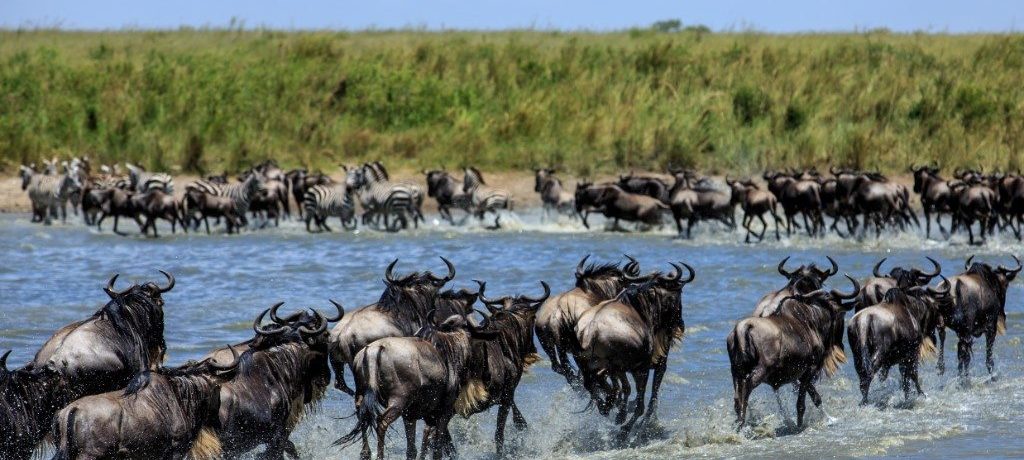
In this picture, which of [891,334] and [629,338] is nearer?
[629,338]

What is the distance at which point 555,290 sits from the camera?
17.4 m

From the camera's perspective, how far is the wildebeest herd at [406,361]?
7309mm

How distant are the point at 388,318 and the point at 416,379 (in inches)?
44.2

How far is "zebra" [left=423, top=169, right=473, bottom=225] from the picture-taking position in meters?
26.5

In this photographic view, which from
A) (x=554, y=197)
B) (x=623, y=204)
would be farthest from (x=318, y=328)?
(x=554, y=197)

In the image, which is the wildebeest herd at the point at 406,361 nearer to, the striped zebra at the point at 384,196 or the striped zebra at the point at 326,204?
A: the striped zebra at the point at 384,196

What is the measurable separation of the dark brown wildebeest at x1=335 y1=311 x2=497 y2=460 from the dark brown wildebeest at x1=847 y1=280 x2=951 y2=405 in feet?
9.43

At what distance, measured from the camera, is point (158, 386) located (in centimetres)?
710

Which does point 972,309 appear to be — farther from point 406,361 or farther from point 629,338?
point 406,361

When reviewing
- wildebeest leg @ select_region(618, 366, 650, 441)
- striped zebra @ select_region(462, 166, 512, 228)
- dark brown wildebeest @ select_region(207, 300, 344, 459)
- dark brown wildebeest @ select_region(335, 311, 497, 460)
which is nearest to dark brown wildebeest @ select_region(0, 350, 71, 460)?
dark brown wildebeest @ select_region(207, 300, 344, 459)

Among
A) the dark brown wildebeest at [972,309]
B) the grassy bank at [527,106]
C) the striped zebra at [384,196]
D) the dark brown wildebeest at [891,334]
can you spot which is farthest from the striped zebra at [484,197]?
the dark brown wildebeest at [891,334]

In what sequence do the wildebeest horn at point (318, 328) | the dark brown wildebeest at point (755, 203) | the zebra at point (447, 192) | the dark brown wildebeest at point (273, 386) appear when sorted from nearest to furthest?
the dark brown wildebeest at point (273, 386)
the wildebeest horn at point (318, 328)
the dark brown wildebeest at point (755, 203)
the zebra at point (447, 192)

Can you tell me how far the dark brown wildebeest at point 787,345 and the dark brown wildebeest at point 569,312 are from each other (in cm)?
97

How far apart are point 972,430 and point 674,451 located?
200 centimetres
